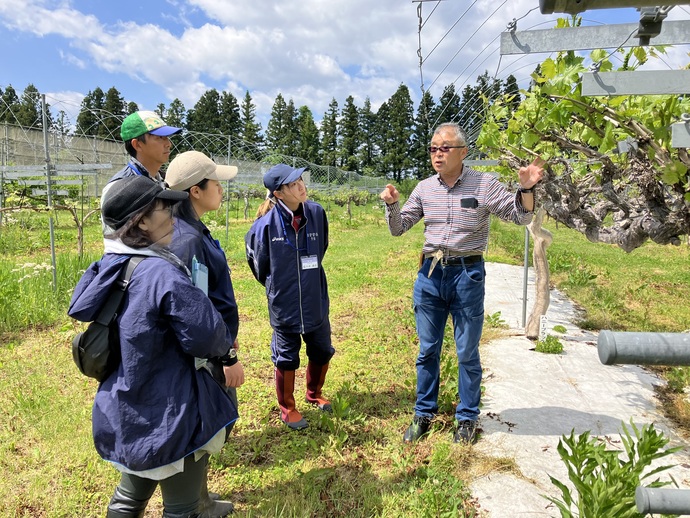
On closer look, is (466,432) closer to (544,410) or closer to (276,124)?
(544,410)

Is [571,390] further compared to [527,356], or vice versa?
[527,356]

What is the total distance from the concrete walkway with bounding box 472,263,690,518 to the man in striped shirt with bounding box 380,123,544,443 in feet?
1.17

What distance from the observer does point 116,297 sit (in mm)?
1616

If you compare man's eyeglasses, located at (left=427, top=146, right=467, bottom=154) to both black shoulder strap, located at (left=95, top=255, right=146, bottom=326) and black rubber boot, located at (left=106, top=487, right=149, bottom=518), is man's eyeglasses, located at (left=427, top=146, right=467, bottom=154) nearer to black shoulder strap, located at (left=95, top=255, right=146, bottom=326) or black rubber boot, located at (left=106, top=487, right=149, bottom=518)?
black shoulder strap, located at (left=95, top=255, right=146, bottom=326)

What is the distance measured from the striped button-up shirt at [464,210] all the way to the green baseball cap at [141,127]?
1.46 metres

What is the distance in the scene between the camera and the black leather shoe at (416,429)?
117 inches

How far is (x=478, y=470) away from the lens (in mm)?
2619

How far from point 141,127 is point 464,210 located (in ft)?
6.42

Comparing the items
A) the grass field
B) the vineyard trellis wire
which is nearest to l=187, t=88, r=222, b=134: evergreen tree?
the vineyard trellis wire

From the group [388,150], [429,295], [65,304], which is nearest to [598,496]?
[429,295]

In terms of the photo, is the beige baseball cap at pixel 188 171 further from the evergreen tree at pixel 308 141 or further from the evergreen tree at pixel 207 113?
the evergreen tree at pixel 207 113

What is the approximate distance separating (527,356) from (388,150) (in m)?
50.1

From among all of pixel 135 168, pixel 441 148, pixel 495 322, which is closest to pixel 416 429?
pixel 441 148

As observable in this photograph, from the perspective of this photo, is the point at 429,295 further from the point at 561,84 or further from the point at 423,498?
the point at 561,84
